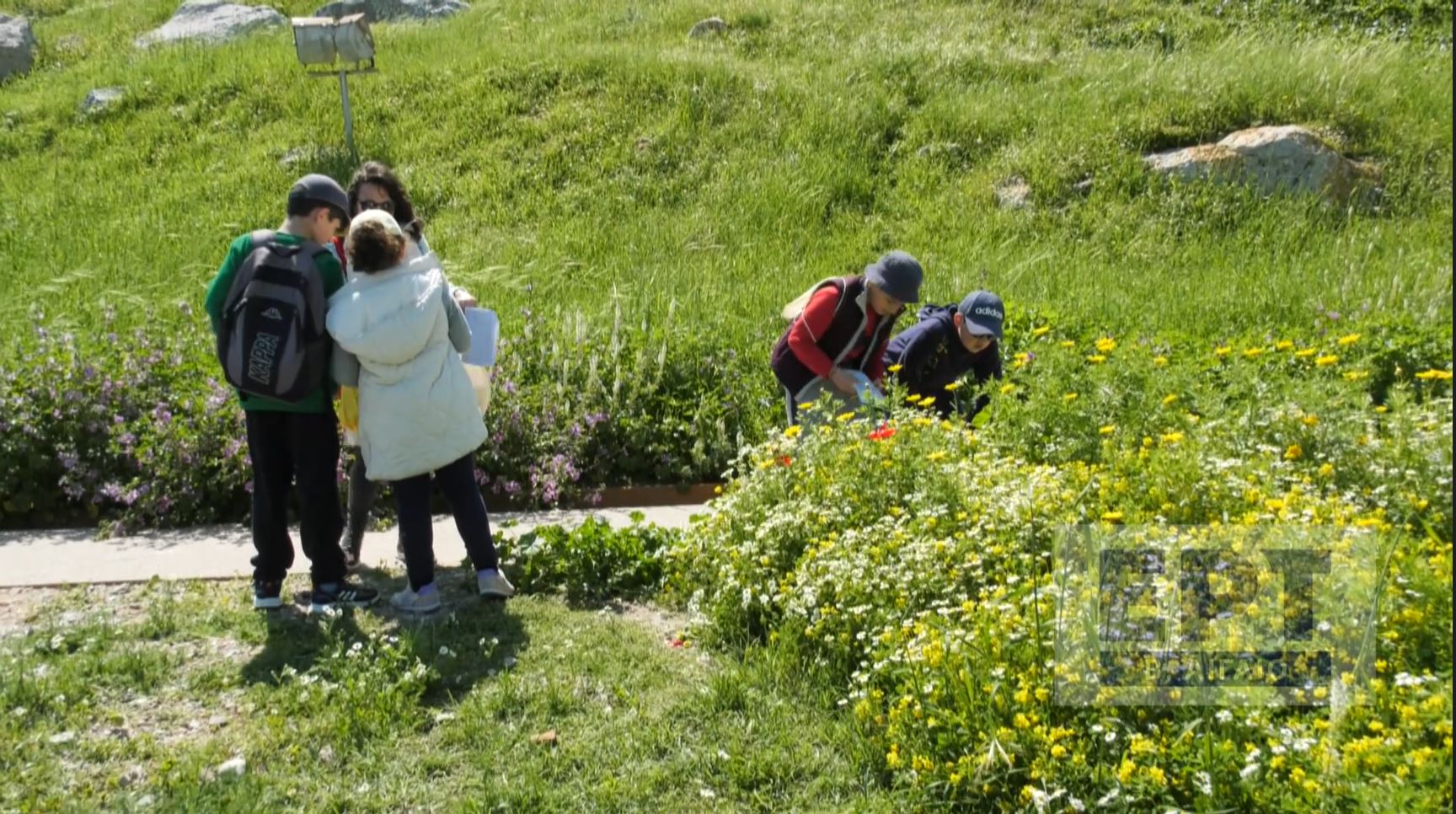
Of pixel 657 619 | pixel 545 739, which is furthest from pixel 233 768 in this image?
pixel 657 619

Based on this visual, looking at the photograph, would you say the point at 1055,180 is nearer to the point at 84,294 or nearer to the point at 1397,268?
the point at 1397,268

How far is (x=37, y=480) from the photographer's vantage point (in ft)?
21.9

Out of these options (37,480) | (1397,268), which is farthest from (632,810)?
(1397,268)

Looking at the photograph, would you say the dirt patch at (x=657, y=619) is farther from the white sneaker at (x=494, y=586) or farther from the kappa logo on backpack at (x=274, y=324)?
the kappa logo on backpack at (x=274, y=324)

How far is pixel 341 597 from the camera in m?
5.22

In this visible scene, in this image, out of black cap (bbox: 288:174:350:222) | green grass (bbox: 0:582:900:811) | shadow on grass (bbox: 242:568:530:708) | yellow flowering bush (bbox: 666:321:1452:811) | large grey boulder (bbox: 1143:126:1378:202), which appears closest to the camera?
yellow flowering bush (bbox: 666:321:1452:811)

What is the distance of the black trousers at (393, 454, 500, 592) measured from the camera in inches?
201

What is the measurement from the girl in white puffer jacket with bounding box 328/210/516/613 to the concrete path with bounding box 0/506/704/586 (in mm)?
674

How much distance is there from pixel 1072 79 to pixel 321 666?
11367 mm

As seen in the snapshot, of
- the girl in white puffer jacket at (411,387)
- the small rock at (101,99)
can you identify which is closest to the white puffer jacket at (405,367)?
the girl in white puffer jacket at (411,387)

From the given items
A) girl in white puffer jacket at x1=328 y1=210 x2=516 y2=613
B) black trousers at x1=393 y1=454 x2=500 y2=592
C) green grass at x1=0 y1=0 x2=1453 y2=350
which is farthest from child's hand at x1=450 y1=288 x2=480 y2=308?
green grass at x1=0 y1=0 x2=1453 y2=350

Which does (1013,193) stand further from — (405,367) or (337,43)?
(405,367)

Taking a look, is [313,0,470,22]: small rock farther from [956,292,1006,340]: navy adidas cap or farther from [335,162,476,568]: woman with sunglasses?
[956,292,1006,340]: navy adidas cap

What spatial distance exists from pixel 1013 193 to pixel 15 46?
578 inches
